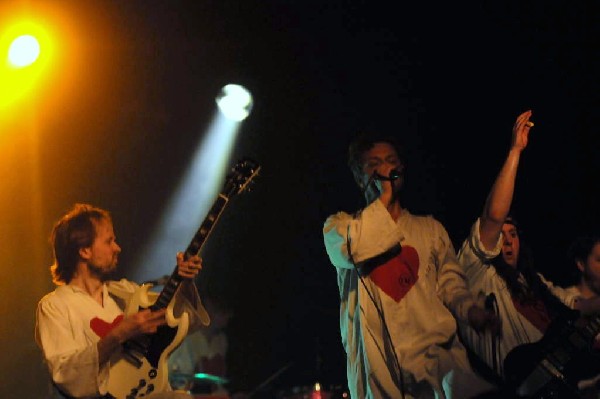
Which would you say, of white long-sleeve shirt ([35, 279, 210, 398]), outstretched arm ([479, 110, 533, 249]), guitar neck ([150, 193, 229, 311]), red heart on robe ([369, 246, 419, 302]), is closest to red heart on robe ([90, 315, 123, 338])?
white long-sleeve shirt ([35, 279, 210, 398])

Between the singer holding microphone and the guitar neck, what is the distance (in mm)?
596

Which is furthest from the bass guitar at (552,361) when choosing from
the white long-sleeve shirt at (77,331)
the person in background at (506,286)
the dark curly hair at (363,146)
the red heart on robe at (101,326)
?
the red heart on robe at (101,326)

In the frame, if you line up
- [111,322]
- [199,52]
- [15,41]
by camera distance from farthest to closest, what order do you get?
[199,52], [15,41], [111,322]

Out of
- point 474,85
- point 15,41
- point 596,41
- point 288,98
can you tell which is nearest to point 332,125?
point 288,98

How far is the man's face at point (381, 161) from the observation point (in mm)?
4080

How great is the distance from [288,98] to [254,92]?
307 millimetres

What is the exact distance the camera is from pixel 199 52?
651 centimetres

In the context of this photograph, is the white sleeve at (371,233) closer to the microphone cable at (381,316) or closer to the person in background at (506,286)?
the microphone cable at (381,316)

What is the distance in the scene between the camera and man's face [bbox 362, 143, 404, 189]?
13.4 feet

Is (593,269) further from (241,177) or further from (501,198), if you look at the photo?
(241,177)

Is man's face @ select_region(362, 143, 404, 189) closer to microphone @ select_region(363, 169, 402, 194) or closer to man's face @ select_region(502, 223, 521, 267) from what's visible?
microphone @ select_region(363, 169, 402, 194)

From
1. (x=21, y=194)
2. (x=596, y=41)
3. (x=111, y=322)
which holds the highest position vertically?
(x=596, y=41)

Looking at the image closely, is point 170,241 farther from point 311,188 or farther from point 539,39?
point 539,39

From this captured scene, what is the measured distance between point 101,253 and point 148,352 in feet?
2.03
